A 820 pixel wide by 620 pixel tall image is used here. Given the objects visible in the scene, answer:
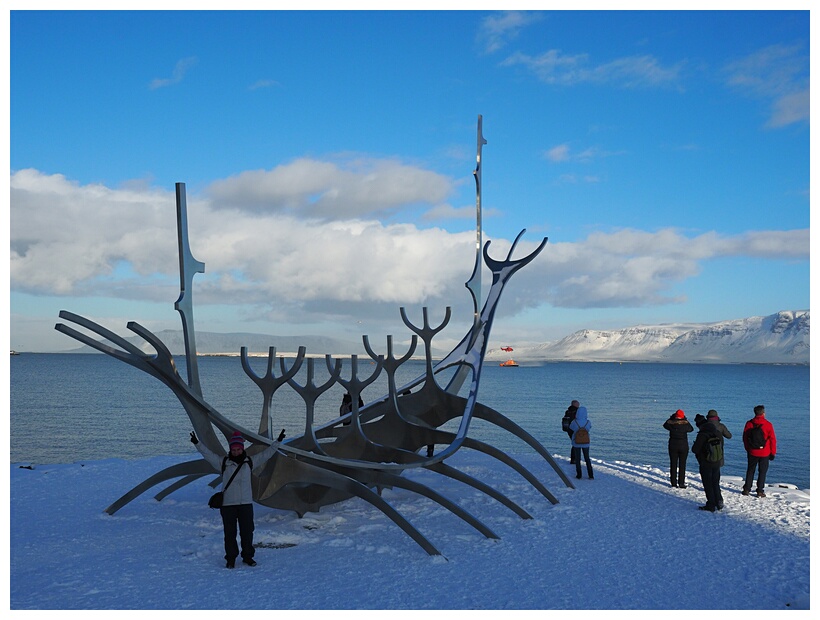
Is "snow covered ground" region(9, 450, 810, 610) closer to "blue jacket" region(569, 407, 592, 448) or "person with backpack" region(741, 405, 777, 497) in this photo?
"person with backpack" region(741, 405, 777, 497)

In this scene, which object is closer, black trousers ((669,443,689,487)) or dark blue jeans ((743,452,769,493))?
dark blue jeans ((743,452,769,493))

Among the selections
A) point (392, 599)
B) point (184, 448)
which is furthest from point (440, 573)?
point (184, 448)

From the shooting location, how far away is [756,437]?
41.3ft

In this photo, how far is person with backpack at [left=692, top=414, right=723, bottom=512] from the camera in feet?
37.6

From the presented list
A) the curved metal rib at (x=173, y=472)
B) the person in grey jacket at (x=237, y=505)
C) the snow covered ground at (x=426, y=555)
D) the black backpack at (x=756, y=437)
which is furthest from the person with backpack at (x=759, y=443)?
the curved metal rib at (x=173, y=472)

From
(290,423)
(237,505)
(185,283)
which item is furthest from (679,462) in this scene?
(290,423)

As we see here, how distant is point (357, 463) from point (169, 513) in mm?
3195

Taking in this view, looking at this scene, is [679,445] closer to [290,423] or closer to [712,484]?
[712,484]

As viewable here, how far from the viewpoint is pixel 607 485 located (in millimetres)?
13742

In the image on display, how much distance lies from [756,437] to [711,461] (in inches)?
66.3

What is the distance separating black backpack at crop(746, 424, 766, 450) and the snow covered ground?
3.13 ft

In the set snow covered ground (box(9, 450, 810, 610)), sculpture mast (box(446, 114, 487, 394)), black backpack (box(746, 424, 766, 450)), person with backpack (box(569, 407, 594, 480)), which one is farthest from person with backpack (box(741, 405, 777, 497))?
sculpture mast (box(446, 114, 487, 394))

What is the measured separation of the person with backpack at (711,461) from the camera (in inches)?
451

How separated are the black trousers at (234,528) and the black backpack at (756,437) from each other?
8.66m
